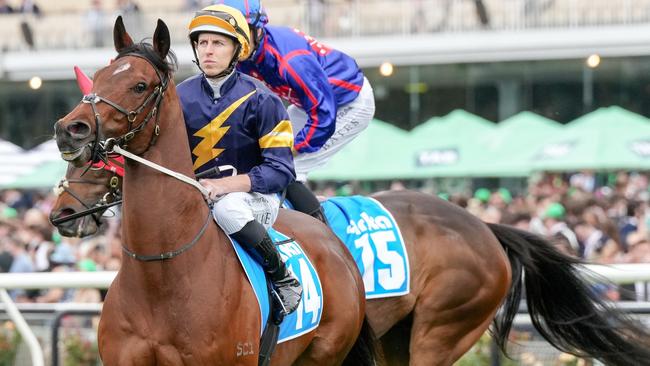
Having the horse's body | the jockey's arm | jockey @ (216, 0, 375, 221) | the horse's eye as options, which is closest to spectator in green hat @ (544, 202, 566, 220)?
the horse's body

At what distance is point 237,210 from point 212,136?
1.12 ft

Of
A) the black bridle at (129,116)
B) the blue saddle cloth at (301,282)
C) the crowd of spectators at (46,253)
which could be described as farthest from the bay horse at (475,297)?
the crowd of spectators at (46,253)

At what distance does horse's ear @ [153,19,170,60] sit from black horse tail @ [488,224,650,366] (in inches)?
104

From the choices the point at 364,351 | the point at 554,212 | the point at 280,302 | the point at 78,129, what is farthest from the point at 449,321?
the point at 554,212

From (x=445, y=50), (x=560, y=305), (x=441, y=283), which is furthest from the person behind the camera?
(x=445, y=50)

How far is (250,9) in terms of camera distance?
4715mm

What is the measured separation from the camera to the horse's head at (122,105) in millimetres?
3453

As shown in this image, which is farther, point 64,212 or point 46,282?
point 46,282

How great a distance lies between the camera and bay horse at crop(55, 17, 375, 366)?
3.73m

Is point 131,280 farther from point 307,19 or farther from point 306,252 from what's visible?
point 307,19

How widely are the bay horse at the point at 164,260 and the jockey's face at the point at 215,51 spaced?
200 mm

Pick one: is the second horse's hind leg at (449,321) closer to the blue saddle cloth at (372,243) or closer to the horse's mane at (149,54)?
the blue saddle cloth at (372,243)

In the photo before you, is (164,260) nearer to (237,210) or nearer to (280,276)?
(237,210)

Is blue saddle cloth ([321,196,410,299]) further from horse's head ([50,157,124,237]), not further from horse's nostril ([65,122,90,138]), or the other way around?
horse's nostril ([65,122,90,138])
